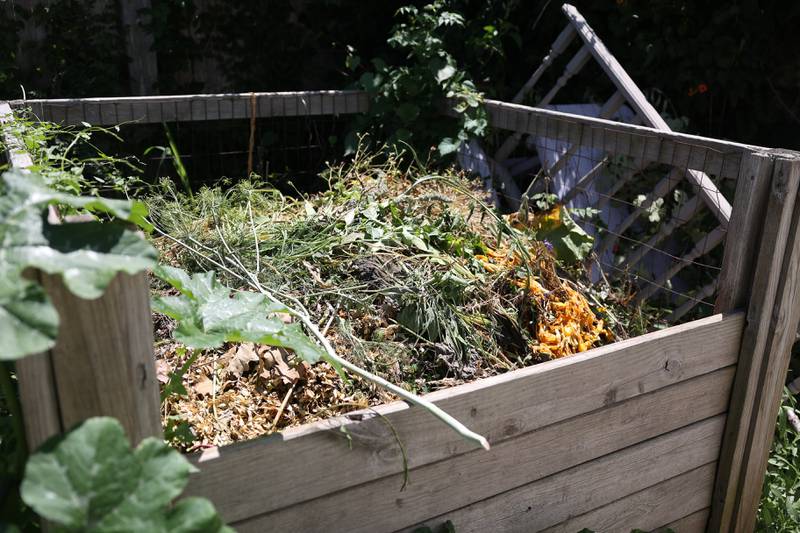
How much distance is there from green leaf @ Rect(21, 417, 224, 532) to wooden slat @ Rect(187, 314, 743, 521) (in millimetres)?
320

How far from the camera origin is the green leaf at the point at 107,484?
0.69 m

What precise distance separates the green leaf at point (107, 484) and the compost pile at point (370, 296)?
613 millimetres

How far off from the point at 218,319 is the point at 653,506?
1231 mm

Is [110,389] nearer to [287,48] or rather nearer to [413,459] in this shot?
[413,459]

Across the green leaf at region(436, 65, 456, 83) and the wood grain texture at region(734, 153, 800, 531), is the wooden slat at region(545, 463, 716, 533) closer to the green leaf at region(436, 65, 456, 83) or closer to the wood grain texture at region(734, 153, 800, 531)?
the wood grain texture at region(734, 153, 800, 531)

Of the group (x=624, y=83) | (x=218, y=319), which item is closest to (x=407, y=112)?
(x=624, y=83)

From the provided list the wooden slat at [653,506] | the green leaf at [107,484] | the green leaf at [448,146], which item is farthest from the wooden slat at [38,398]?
the green leaf at [448,146]

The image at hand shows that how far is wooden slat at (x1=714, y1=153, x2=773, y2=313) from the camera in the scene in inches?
64.3

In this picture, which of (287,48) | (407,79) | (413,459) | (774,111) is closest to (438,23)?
(407,79)

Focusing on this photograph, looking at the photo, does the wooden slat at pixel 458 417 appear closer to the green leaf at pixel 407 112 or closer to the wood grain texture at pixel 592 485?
the wood grain texture at pixel 592 485

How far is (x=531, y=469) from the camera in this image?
1465 mm

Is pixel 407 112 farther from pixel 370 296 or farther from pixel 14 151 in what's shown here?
pixel 14 151

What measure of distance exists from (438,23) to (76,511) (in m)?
2.80

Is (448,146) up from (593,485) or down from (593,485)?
up
